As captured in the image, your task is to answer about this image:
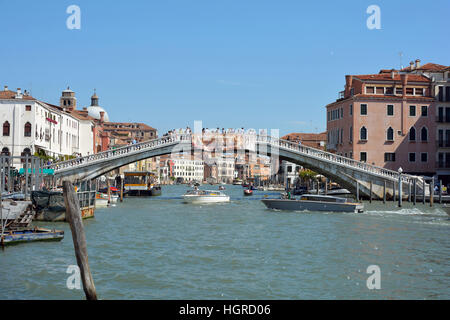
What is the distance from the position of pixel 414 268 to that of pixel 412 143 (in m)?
27.3

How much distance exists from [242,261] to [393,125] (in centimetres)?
2730

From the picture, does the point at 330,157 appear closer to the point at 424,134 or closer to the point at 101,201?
the point at 424,134

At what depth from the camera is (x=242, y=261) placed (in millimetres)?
11523

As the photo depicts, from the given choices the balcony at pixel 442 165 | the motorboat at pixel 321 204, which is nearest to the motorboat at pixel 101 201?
the motorboat at pixel 321 204

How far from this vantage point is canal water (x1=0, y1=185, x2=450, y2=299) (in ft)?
29.4

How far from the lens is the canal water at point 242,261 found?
897 cm

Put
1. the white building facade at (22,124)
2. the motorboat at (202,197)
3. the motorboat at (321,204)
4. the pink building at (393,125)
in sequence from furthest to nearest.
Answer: the pink building at (393,125), the white building facade at (22,124), the motorboat at (202,197), the motorboat at (321,204)

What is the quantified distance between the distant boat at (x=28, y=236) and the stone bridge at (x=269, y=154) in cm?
1626

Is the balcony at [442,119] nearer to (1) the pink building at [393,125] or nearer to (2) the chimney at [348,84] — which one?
(1) the pink building at [393,125]

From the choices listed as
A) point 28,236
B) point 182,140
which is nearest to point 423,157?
point 182,140

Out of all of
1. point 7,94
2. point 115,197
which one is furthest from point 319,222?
point 7,94

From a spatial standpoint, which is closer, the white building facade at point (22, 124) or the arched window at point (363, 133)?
the white building facade at point (22, 124)

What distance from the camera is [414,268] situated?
10836mm
